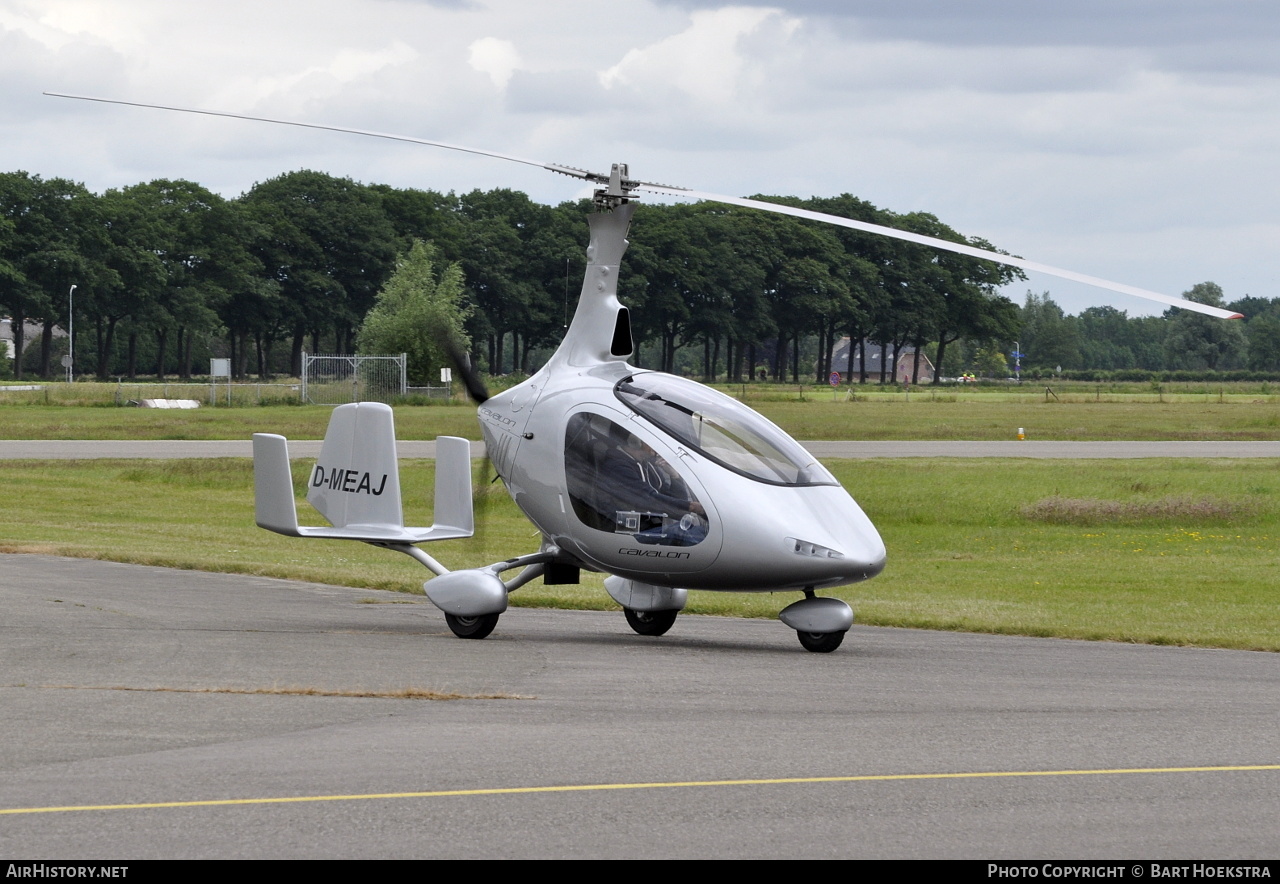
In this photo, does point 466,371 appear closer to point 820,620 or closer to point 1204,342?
point 820,620

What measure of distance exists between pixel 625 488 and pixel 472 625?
2103 millimetres

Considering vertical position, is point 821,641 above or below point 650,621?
above

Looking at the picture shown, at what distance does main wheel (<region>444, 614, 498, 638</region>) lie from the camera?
13914 millimetres

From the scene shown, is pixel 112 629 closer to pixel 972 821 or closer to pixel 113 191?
pixel 972 821

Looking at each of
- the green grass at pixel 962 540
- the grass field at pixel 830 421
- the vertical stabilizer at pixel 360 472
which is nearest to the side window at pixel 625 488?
the green grass at pixel 962 540

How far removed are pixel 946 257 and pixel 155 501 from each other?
50.3 meters

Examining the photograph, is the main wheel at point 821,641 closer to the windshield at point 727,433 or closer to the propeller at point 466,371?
the windshield at point 727,433

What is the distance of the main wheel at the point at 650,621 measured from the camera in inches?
583

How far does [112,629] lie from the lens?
14.1 meters

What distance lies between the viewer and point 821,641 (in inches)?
527

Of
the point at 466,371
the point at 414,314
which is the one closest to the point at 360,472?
the point at 466,371

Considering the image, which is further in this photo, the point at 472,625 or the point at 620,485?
the point at 472,625

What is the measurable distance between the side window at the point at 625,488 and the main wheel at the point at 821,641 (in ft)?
5.10

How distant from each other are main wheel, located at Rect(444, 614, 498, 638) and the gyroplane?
19 mm
